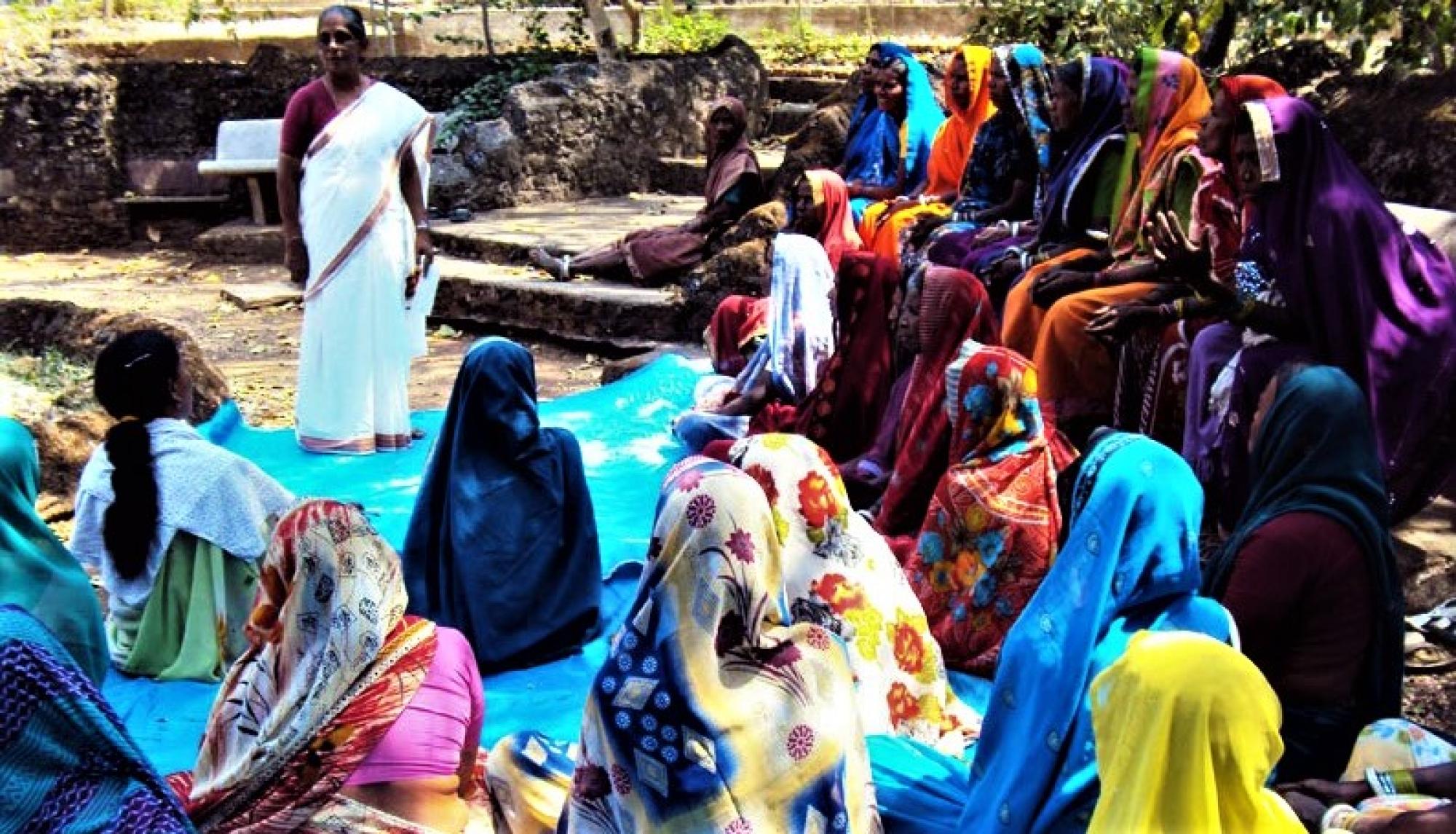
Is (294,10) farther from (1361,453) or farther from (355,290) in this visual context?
(1361,453)

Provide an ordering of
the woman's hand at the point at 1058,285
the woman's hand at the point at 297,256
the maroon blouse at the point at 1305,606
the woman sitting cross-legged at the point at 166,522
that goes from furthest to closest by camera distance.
→ the woman's hand at the point at 297,256 → the woman's hand at the point at 1058,285 → the woman sitting cross-legged at the point at 166,522 → the maroon blouse at the point at 1305,606

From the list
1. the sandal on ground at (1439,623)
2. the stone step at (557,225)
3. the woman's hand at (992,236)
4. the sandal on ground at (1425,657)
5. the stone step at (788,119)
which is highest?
the stone step at (788,119)

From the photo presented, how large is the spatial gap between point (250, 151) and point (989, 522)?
31.9 ft

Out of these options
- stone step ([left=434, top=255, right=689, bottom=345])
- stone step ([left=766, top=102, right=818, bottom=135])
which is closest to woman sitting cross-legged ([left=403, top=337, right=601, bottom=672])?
stone step ([left=434, top=255, right=689, bottom=345])

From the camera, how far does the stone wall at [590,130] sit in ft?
38.8

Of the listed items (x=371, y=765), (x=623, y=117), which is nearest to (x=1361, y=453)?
(x=371, y=765)

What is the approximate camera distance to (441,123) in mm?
12305

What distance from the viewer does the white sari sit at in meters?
6.62

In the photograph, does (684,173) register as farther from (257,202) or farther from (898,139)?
(898,139)

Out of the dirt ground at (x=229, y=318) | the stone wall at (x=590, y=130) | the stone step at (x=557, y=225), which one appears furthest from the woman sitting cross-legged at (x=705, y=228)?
the stone wall at (x=590, y=130)

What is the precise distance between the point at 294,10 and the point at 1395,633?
1546 centimetres

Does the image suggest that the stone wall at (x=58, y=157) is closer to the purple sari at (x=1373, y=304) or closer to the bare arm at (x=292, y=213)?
the bare arm at (x=292, y=213)

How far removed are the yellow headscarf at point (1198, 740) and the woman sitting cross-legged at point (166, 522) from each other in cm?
289

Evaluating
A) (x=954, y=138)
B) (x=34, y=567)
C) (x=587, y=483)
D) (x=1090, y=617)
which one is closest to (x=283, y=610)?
(x=34, y=567)
